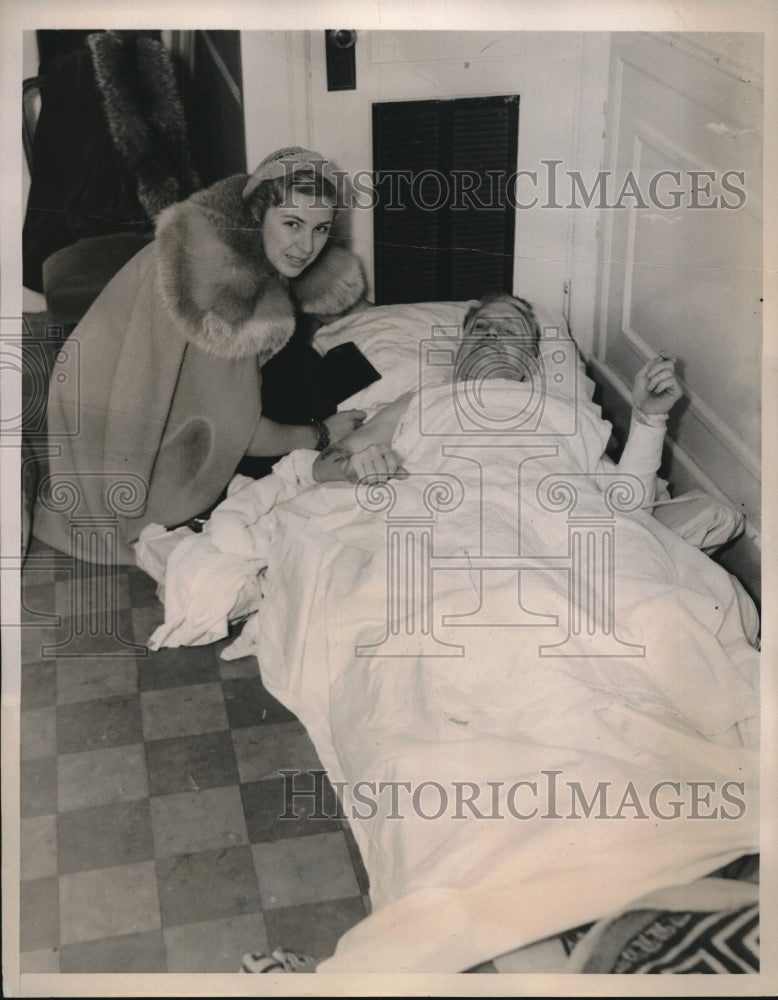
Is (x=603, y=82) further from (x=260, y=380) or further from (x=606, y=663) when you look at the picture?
(x=606, y=663)

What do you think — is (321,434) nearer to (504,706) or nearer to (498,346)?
(498,346)

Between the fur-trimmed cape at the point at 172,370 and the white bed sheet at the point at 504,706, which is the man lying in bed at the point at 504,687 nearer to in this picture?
the white bed sheet at the point at 504,706

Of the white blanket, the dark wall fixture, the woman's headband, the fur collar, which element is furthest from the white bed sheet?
the dark wall fixture

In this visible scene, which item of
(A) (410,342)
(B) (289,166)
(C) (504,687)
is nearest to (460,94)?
(B) (289,166)

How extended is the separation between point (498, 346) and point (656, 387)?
37 cm

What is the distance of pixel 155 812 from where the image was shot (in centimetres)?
164

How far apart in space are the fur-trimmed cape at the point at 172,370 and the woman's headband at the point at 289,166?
0.11 ft

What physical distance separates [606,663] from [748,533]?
0.44 m

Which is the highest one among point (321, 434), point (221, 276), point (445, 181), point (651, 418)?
point (445, 181)

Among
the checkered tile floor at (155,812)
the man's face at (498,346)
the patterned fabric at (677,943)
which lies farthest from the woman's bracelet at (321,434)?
the patterned fabric at (677,943)

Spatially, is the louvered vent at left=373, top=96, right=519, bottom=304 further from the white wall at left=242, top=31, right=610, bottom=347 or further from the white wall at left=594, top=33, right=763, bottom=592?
the white wall at left=594, top=33, right=763, bottom=592

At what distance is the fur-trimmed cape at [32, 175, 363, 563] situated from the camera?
1.91 metres

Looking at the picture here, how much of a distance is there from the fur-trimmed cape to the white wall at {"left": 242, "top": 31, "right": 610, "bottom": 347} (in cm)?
17

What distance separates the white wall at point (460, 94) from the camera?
6.19 ft
